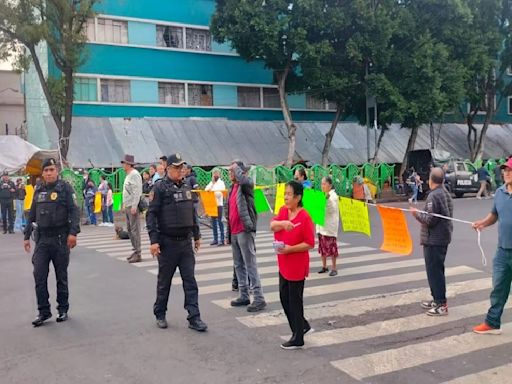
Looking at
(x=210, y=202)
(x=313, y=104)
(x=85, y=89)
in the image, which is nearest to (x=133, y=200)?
(x=210, y=202)

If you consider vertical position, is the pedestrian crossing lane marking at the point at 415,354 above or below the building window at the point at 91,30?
below

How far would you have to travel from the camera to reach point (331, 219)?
9117mm

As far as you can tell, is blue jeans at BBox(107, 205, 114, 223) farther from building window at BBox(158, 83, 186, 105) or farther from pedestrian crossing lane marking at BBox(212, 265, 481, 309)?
building window at BBox(158, 83, 186, 105)

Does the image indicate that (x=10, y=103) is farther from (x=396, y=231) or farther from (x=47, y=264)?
(x=396, y=231)

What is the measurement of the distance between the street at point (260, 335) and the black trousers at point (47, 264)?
26 cm

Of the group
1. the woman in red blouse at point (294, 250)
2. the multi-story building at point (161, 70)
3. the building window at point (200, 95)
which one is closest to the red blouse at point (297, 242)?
the woman in red blouse at point (294, 250)

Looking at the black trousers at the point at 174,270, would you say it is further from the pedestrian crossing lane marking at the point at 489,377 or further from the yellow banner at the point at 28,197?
the yellow banner at the point at 28,197

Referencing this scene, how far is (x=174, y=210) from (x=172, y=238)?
305mm

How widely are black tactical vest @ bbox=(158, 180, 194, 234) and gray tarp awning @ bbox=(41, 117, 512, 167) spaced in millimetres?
21460

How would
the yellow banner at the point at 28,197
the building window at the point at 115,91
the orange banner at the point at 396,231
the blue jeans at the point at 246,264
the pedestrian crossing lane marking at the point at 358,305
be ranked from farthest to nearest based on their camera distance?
the building window at the point at 115,91 < the yellow banner at the point at 28,197 < the orange banner at the point at 396,231 < the blue jeans at the point at 246,264 < the pedestrian crossing lane marking at the point at 358,305

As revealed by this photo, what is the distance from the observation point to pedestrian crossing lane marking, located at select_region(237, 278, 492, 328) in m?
6.46

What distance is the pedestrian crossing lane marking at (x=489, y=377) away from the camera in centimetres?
462

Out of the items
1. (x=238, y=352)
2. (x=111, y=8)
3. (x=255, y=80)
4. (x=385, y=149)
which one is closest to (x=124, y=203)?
(x=238, y=352)

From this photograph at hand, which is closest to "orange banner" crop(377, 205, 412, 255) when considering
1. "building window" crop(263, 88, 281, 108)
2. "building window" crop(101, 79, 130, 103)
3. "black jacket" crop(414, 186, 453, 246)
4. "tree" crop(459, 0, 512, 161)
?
"black jacket" crop(414, 186, 453, 246)
